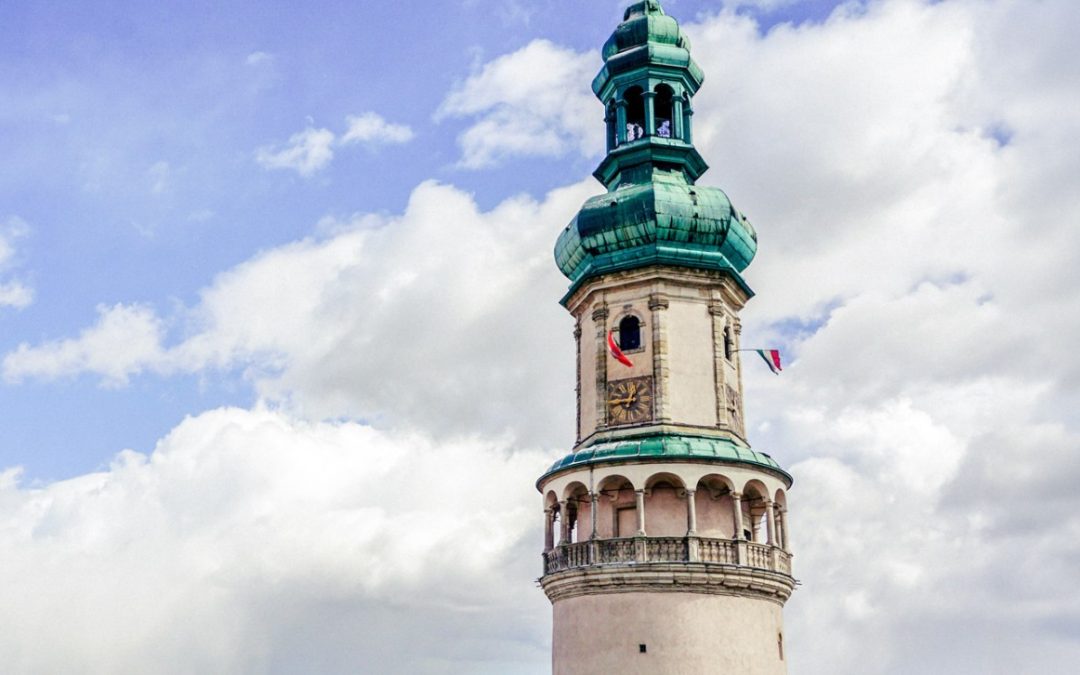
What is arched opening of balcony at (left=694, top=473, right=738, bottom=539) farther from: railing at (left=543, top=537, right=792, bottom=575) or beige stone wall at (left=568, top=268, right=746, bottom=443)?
beige stone wall at (left=568, top=268, right=746, bottom=443)

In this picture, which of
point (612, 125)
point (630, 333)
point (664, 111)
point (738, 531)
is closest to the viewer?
point (738, 531)

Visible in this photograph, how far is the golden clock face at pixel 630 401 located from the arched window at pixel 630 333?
1.06 metres

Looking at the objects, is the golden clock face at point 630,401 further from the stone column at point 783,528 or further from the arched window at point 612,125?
the arched window at point 612,125

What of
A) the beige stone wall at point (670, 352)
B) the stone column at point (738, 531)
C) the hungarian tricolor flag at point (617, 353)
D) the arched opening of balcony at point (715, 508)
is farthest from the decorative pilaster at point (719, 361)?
the hungarian tricolor flag at point (617, 353)

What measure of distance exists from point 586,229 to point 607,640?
38.7ft

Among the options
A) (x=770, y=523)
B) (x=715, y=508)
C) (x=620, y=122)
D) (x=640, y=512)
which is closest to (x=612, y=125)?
(x=620, y=122)

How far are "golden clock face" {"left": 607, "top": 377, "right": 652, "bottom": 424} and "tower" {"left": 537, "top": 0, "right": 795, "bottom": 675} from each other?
0.04m

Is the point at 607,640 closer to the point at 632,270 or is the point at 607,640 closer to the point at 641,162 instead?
the point at 632,270

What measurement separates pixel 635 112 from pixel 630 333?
8167 mm

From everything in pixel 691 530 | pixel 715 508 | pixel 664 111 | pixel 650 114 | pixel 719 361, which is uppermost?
pixel 664 111

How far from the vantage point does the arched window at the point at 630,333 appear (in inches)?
1372

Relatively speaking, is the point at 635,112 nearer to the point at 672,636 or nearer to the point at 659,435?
the point at 659,435

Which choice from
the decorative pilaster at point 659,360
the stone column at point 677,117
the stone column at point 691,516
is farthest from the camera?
the stone column at point 677,117

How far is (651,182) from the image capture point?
118 ft
